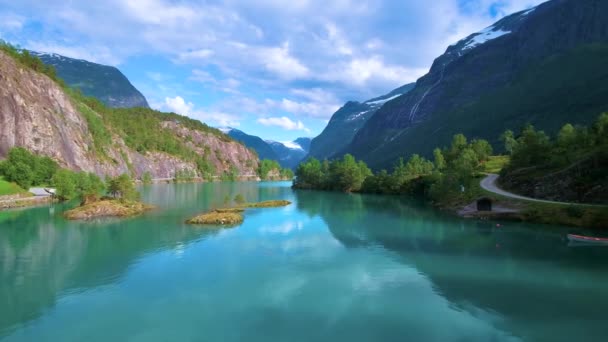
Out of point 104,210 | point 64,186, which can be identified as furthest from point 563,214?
point 64,186

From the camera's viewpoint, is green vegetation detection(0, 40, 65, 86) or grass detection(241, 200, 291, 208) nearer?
grass detection(241, 200, 291, 208)

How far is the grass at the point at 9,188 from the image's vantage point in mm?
89144

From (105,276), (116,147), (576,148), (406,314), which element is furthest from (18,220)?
(116,147)

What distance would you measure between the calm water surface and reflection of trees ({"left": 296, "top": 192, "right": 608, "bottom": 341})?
16 centimetres

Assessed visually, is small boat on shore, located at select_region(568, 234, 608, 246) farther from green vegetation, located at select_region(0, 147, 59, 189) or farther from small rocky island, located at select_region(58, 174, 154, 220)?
green vegetation, located at select_region(0, 147, 59, 189)

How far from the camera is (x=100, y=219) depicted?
221ft

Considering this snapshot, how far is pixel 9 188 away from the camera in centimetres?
9138

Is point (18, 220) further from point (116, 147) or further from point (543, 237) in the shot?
point (116, 147)

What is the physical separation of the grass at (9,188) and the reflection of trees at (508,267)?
75.4 m

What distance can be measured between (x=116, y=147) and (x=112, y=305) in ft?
611

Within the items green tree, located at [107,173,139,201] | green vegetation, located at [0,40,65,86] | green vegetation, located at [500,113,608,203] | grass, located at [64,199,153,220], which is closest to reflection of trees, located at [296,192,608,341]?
green vegetation, located at [500,113,608,203]

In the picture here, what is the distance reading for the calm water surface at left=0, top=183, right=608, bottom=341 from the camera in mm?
23875

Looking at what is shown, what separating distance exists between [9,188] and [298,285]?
3552 inches

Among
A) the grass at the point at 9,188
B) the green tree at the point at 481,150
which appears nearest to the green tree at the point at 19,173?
the grass at the point at 9,188
